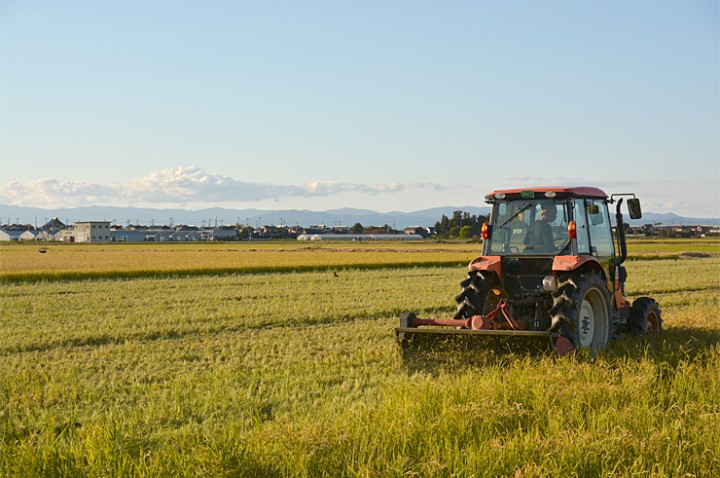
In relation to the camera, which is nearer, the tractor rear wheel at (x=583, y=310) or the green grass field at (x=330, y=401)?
the green grass field at (x=330, y=401)

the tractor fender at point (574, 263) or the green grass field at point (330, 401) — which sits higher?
the tractor fender at point (574, 263)

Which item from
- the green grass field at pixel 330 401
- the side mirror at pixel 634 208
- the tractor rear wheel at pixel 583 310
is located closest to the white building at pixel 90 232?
the green grass field at pixel 330 401

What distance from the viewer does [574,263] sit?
29.5ft

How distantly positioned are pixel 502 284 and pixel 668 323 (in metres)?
4.58

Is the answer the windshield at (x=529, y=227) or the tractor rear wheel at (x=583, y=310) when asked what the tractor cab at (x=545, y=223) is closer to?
the windshield at (x=529, y=227)

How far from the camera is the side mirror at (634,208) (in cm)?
1000

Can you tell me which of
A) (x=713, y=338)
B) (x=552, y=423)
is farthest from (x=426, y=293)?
(x=552, y=423)

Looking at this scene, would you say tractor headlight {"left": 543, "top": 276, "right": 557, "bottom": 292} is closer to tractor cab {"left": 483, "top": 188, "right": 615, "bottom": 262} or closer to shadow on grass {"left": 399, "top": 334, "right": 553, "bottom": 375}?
tractor cab {"left": 483, "top": 188, "right": 615, "bottom": 262}

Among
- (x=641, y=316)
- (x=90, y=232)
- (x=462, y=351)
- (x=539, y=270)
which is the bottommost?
(x=462, y=351)

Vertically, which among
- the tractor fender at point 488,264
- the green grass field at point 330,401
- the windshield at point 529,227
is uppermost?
the windshield at point 529,227

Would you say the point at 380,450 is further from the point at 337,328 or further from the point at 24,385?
the point at 337,328

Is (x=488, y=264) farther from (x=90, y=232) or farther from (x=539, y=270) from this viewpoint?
(x=90, y=232)

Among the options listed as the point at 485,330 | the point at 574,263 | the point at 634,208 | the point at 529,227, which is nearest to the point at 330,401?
the point at 485,330

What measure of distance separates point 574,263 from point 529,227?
1122mm
